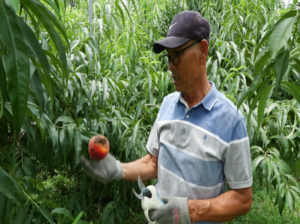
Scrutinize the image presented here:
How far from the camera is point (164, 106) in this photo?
4.09ft

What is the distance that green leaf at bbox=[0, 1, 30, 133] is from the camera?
18.6 inches

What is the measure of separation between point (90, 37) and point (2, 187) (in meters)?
1.37

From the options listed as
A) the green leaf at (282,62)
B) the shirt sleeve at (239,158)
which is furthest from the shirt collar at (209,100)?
the green leaf at (282,62)

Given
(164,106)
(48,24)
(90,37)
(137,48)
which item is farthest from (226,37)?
(48,24)

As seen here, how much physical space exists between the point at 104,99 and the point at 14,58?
126cm

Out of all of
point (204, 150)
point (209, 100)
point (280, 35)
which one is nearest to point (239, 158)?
point (204, 150)

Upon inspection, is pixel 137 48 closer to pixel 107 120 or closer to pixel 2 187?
pixel 107 120

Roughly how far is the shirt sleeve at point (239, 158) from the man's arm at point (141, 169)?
347 mm

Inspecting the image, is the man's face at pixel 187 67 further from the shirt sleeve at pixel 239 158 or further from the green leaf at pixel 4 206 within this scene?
the green leaf at pixel 4 206

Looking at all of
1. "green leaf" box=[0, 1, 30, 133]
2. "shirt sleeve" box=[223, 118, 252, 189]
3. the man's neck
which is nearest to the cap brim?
the man's neck

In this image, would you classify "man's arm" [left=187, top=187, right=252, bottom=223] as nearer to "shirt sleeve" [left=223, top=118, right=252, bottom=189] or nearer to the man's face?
"shirt sleeve" [left=223, top=118, right=252, bottom=189]

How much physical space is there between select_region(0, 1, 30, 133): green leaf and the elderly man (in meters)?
0.62

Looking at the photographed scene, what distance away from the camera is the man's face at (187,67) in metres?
1.07

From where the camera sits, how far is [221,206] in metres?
1.03
